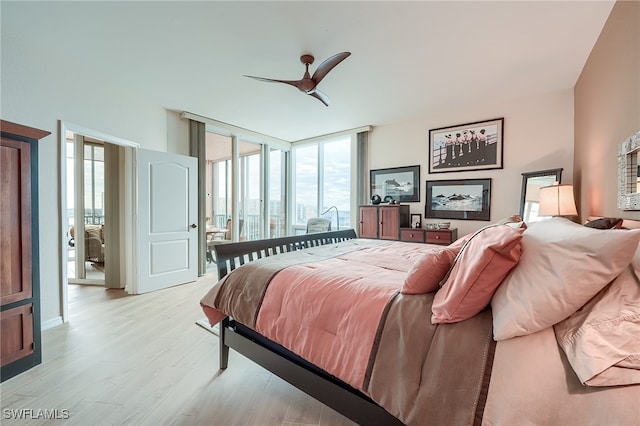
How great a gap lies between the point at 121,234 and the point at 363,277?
3.90 m

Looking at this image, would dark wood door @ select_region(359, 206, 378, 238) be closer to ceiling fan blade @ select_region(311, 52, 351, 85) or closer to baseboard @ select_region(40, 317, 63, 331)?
ceiling fan blade @ select_region(311, 52, 351, 85)

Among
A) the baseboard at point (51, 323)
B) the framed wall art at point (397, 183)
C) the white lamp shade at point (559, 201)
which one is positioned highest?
the framed wall art at point (397, 183)

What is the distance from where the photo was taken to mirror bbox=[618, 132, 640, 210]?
158 cm

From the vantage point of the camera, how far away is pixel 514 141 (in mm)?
3652

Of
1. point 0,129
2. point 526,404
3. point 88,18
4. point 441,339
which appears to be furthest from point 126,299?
point 526,404

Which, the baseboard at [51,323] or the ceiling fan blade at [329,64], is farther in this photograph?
the baseboard at [51,323]

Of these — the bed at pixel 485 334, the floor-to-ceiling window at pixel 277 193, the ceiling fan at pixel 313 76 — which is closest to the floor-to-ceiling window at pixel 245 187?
the floor-to-ceiling window at pixel 277 193

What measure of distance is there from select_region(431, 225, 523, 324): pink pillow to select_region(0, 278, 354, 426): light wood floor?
100 cm

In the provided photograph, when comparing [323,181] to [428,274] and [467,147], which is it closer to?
[467,147]

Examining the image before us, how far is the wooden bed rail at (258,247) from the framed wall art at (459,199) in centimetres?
181

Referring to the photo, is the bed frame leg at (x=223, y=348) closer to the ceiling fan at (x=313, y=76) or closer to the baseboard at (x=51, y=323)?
the baseboard at (x=51, y=323)

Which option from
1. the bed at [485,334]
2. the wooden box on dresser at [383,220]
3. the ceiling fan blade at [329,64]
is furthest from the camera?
the wooden box on dresser at [383,220]

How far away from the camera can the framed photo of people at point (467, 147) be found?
3.77 metres

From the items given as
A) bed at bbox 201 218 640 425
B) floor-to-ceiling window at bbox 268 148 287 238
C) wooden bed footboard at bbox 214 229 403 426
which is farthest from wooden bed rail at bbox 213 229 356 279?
floor-to-ceiling window at bbox 268 148 287 238
